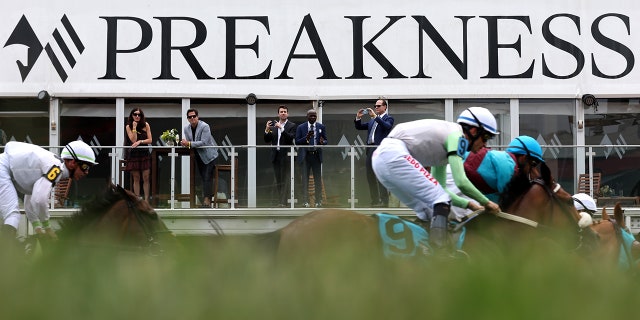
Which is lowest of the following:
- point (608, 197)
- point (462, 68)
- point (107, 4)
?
point (608, 197)

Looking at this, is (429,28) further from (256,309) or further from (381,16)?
(256,309)

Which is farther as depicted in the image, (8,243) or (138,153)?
(138,153)

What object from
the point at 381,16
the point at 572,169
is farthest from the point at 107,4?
the point at 572,169

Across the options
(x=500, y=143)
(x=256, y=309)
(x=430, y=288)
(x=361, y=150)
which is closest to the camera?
(x=256, y=309)

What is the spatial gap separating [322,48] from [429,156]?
1242cm

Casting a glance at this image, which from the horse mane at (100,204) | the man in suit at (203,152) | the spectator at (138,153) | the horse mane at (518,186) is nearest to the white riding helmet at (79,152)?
the horse mane at (100,204)

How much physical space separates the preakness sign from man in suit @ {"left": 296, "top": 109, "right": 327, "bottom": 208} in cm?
378

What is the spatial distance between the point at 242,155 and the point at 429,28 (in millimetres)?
5781

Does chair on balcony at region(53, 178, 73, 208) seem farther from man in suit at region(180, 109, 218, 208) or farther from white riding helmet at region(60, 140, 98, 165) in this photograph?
white riding helmet at region(60, 140, 98, 165)

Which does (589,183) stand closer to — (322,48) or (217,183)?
(217,183)

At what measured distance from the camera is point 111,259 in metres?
1.74

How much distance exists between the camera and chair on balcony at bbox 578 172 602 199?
14.8m

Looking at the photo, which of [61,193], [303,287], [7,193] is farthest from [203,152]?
[303,287]

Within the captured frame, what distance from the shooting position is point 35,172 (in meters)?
8.06
